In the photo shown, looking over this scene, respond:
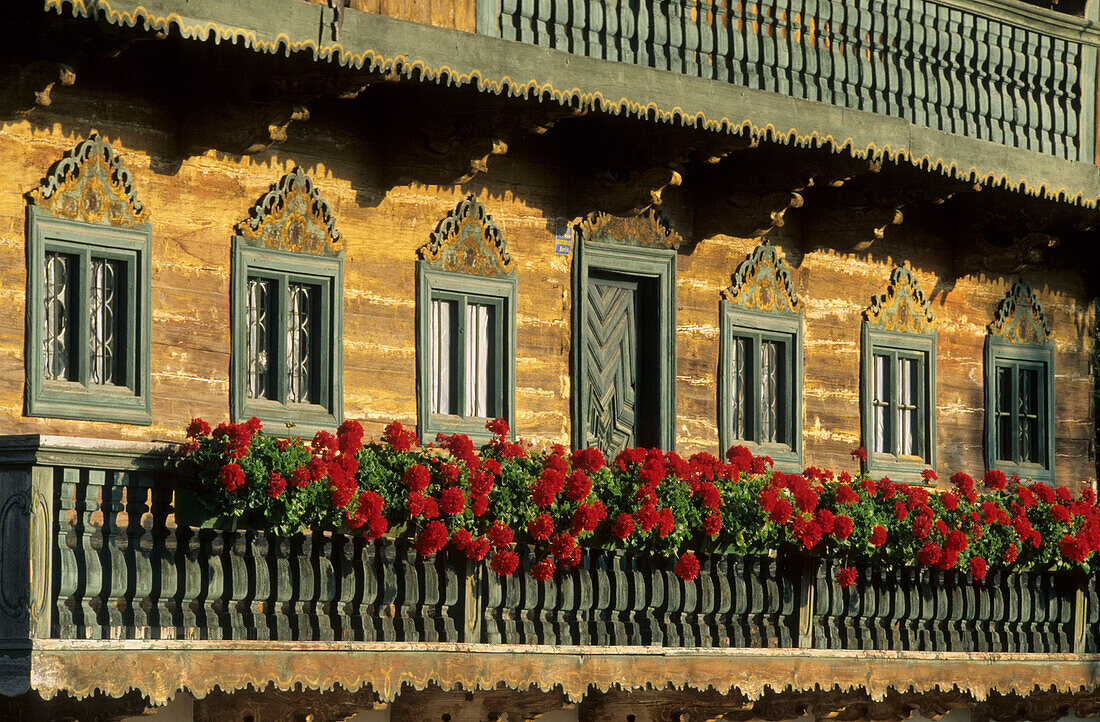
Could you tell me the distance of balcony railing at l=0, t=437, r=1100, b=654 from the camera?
39.5 ft

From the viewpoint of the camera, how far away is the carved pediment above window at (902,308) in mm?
19391

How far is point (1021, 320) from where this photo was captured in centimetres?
2064

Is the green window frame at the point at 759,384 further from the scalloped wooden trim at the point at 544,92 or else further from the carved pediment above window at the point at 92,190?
the carved pediment above window at the point at 92,190

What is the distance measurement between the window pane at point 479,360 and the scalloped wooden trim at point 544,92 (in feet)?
→ 6.30

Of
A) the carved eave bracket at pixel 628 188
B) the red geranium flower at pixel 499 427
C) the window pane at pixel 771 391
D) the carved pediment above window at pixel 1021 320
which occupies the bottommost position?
the red geranium flower at pixel 499 427

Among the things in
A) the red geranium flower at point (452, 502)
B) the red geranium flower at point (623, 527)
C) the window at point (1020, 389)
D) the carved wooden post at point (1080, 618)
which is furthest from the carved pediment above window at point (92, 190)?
the window at point (1020, 389)

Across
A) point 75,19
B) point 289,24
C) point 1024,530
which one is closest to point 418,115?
point 289,24

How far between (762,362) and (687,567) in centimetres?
354

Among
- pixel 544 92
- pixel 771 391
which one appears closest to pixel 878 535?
pixel 771 391

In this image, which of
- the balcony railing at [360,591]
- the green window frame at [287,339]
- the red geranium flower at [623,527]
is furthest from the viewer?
the green window frame at [287,339]

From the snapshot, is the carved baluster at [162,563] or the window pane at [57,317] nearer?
the carved baluster at [162,563]

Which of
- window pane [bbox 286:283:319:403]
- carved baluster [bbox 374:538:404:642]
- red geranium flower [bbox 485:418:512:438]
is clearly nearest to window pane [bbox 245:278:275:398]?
window pane [bbox 286:283:319:403]

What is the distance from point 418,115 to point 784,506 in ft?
12.1

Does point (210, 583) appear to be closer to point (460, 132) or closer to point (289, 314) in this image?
point (289, 314)
